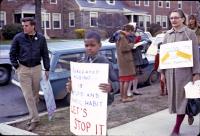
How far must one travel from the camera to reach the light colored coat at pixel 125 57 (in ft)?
28.5

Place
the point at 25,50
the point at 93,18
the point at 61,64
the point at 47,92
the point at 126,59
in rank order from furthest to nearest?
the point at 93,18 → the point at 61,64 → the point at 126,59 → the point at 47,92 → the point at 25,50

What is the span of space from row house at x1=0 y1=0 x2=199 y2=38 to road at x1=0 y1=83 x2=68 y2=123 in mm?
27537

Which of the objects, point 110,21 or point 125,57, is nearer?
point 125,57

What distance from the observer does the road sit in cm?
842

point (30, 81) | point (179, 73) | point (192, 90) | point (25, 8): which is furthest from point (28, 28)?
point (25, 8)

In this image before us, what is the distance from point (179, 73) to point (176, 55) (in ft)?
0.85

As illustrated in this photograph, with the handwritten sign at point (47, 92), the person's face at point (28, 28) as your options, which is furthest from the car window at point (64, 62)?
the person's face at point (28, 28)

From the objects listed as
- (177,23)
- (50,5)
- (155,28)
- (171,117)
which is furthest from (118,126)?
(155,28)

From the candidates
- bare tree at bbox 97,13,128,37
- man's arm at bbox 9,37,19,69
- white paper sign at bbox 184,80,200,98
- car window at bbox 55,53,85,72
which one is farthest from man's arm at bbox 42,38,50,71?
bare tree at bbox 97,13,128,37

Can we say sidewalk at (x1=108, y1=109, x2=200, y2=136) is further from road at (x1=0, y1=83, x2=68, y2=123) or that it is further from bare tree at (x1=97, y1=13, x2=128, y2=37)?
bare tree at (x1=97, y1=13, x2=128, y2=37)

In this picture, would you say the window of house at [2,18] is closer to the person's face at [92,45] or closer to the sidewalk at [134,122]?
the sidewalk at [134,122]

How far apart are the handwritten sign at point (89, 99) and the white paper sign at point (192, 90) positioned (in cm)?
154

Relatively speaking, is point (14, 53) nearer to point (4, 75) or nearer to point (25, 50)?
point (25, 50)

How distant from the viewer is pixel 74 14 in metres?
45.1
